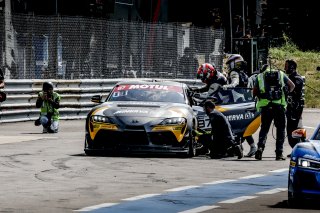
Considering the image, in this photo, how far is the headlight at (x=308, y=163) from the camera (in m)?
12.7

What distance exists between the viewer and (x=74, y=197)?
45.5ft

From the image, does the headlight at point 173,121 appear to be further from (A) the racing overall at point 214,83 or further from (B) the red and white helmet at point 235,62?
(B) the red and white helmet at point 235,62

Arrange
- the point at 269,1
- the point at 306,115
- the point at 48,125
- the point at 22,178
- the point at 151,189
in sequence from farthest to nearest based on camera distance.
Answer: the point at 269,1 < the point at 306,115 < the point at 48,125 < the point at 22,178 < the point at 151,189

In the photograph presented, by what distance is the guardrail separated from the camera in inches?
1193

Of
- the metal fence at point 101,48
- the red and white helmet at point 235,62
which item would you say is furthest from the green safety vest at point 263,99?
the metal fence at point 101,48

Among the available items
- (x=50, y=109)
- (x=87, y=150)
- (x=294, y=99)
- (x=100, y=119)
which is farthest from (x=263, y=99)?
(x=50, y=109)

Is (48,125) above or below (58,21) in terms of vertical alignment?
below

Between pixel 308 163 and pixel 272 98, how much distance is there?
25.4ft

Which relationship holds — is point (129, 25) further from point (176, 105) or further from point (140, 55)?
point (176, 105)

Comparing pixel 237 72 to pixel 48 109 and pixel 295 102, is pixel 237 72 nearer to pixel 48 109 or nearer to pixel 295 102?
pixel 295 102

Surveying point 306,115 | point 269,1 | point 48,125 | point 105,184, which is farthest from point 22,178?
point 269,1

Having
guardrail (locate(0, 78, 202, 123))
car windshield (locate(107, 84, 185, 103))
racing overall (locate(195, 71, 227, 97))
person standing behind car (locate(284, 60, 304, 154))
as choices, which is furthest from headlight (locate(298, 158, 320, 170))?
guardrail (locate(0, 78, 202, 123))

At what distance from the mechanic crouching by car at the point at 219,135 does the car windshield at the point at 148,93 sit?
2.00 feet

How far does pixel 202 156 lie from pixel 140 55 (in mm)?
14376
